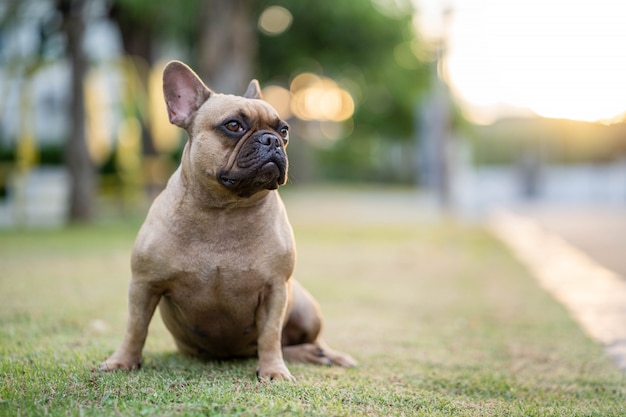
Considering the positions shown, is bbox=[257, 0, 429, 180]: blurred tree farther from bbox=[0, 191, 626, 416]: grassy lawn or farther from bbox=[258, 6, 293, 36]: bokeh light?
bbox=[0, 191, 626, 416]: grassy lawn

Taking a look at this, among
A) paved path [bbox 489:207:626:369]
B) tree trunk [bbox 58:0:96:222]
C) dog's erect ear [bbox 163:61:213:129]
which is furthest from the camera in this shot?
tree trunk [bbox 58:0:96:222]

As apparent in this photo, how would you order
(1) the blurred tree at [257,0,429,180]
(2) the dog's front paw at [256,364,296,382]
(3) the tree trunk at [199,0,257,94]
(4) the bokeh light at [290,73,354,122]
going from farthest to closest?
(4) the bokeh light at [290,73,354,122]
(1) the blurred tree at [257,0,429,180]
(3) the tree trunk at [199,0,257,94]
(2) the dog's front paw at [256,364,296,382]

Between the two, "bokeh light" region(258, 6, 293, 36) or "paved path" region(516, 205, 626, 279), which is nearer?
"paved path" region(516, 205, 626, 279)

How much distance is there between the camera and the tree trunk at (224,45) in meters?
14.4

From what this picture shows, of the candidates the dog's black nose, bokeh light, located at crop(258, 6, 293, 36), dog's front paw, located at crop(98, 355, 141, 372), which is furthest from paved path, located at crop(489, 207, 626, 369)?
bokeh light, located at crop(258, 6, 293, 36)

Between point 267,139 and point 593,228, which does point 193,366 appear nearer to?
point 267,139

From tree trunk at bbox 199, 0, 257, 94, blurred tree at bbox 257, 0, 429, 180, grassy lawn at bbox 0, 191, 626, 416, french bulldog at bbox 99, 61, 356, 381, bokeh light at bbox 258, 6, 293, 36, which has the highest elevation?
bokeh light at bbox 258, 6, 293, 36

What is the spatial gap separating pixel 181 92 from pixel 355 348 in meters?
2.11

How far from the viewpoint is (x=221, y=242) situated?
3916 millimetres

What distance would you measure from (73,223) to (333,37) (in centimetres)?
1392

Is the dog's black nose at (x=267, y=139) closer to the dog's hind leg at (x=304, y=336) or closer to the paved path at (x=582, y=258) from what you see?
the dog's hind leg at (x=304, y=336)

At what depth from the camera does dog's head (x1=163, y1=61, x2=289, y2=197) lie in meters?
3.84

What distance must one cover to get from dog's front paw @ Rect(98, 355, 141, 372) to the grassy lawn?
86 millimetres

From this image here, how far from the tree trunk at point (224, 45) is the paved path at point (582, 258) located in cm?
549
